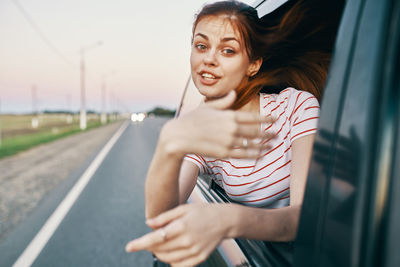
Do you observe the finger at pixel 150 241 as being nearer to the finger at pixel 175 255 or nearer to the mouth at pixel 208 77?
the finger at pixel 175 255

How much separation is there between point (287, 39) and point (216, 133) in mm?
1194

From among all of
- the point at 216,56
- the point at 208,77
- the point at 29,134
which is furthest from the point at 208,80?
the point at 29,134

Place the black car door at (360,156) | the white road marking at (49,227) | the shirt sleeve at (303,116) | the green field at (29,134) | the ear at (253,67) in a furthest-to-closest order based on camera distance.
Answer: the green field at (29,134), the white road marking at (49,227), the ear at (253,67), the shirt sleeve at (303,116), the black car door at (360,156)

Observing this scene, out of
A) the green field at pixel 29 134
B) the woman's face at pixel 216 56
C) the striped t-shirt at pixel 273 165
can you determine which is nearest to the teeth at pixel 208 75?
the woman's face at pixel 216 56

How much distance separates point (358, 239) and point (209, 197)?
4.63 feet

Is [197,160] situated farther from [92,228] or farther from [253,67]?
[92,228]

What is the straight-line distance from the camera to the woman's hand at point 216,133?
0.83 m

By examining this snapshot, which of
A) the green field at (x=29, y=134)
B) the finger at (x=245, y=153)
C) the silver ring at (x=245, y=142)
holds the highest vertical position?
the silver ring at (x=245, y=142)

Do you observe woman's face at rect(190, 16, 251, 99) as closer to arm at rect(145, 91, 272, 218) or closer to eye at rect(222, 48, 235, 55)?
eye at rect(222, 48, 235, 55)

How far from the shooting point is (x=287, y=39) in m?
1.80

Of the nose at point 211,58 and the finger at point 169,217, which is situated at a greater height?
the nose at point 211,58

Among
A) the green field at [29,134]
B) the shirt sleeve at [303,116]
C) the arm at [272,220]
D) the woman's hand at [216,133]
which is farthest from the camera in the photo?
the green field at [29,134]

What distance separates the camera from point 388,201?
69 centimetres

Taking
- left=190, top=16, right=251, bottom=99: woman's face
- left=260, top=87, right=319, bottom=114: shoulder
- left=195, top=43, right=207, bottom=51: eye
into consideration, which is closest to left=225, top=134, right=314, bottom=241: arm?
left=260, top=87, right=319, bottom=114: shoulder
